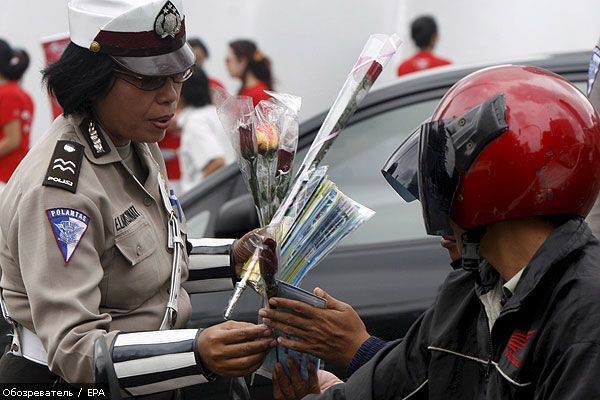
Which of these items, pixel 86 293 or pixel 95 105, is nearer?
pixel 86 293

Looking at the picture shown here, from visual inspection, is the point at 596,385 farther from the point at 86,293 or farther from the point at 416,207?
the point at 416,207

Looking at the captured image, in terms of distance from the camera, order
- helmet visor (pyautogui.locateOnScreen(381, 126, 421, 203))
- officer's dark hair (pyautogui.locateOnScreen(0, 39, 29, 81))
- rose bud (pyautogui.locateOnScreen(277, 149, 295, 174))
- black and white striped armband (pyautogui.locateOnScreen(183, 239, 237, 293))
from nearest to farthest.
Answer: helmet visor (pyautogui.locateOnScreen(381, 126, 421, 203))
rose bud (pyautogui.locateOnScreen(277, 149, 295, 174))
black and white striped armband (pyautogui.locateOnScreen(183, 239, 237, 293))
officer's dark hair (pyautogui.locateOnScreen(0, 39, 29, 81))

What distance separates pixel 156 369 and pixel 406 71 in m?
6.54

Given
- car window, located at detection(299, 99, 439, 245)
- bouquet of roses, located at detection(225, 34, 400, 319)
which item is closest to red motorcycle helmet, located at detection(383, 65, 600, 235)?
bouquet of roses, located at detection(225, 34, 400, 319)

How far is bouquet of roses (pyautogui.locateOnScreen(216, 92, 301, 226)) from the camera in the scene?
8.58 ft

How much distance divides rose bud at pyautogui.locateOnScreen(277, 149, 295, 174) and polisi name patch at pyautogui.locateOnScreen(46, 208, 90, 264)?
1.52 ft

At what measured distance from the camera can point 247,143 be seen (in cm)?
261

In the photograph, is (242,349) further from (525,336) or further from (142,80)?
(525,336)

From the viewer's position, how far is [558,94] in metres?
2.03

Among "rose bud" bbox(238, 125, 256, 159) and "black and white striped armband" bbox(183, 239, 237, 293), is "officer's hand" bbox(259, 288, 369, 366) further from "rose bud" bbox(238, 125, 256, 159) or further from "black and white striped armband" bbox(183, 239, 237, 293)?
"black and white striped armband" bbox(183, 239, 237, 293)

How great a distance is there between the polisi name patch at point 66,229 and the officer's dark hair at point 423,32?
6636 mm

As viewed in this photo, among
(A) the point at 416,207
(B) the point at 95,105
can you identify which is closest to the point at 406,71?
(A) the point at 416,207

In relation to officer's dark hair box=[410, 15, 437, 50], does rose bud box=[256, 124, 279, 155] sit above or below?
above

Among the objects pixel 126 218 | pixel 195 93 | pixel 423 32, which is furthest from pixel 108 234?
pixel 423 32
